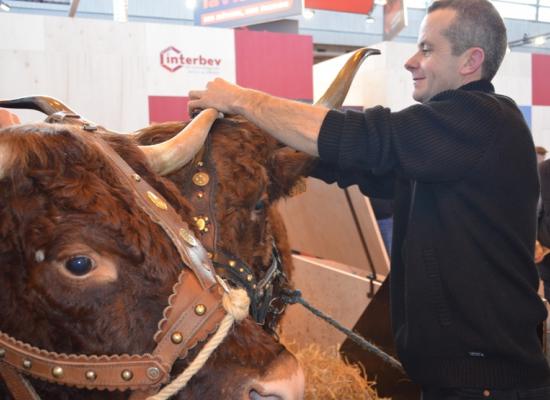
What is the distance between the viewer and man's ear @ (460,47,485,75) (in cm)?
202

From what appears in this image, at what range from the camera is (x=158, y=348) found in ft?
4.17

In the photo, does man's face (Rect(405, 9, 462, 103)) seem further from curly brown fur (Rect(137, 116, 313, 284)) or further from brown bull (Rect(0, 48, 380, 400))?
brown bull (Rect(0, 48, 380, 400))

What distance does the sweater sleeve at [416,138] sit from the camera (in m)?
1.76

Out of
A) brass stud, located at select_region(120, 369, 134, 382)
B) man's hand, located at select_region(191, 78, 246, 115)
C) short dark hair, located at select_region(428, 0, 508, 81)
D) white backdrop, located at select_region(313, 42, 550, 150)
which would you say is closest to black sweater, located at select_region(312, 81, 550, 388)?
short dark hair, located at select_region(428, 0, 508, 81)

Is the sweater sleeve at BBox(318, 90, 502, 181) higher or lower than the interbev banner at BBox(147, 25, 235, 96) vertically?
lower

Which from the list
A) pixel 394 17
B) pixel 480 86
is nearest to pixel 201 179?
pixel 480 86

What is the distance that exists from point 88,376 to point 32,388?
0.67 ft

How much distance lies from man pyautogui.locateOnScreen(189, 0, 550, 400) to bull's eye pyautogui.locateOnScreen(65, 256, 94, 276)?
32.9 inches

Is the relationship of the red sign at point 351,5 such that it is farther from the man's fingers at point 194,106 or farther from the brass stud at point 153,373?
the brass stud at point 153,373

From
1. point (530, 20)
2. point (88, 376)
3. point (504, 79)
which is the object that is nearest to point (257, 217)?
point (88, 376)

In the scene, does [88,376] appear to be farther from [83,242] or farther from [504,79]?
[504,79]

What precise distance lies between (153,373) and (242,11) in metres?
6.99

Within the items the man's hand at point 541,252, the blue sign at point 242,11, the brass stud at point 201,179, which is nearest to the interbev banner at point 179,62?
the blue sign at point 242,11

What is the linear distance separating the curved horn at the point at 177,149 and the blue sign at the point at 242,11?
5526 mm
